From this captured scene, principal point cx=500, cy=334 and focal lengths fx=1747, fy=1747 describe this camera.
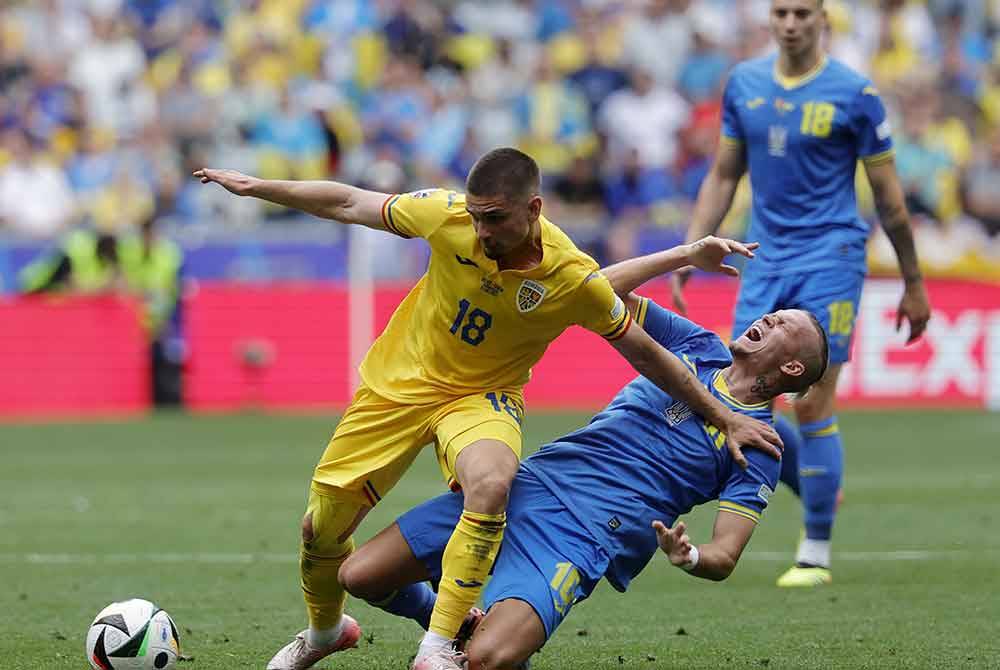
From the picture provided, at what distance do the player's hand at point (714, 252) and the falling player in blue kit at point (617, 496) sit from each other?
0.26 metres

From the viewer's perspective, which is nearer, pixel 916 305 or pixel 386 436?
pixel 386 436

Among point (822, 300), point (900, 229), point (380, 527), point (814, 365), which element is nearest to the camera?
point (814, 365)

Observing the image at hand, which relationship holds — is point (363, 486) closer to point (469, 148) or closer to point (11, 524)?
point (11, 524)

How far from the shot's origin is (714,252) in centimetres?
623

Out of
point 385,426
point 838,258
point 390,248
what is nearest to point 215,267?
point 390,248

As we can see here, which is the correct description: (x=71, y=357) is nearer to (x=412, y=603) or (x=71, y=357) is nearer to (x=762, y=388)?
(x=412, y=603)

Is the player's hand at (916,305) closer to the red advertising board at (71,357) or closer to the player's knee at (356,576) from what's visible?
the player's knee at (356,576)

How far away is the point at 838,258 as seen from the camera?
8422mm

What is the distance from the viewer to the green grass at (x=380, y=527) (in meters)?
6.62

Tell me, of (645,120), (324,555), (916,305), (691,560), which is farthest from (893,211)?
(645,120)

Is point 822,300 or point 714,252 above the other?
point 714,252

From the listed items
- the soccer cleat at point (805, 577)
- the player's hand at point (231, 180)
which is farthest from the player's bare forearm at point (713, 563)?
the soccer cleat at point (805, 577)

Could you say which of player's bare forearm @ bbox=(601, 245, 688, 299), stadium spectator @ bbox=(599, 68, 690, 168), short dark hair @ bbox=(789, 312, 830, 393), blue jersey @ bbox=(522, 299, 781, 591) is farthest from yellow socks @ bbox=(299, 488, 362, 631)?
stadium spectator @ bbox=(599, 68, 690, 168)

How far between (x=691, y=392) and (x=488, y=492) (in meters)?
0.79
